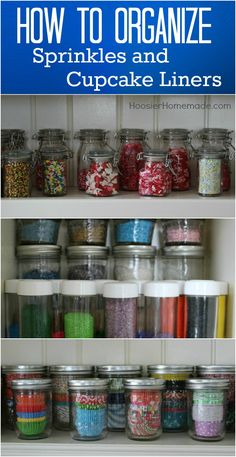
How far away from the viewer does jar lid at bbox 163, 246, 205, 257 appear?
2.38 meters

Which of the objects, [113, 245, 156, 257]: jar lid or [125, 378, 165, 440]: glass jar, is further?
[113, 245, 156, 257]: jar lid

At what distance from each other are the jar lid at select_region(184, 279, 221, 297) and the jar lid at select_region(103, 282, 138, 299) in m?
0.14

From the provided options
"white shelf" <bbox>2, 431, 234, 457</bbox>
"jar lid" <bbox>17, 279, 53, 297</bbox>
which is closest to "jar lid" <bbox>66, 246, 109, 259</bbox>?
"jar lid" <bbox>17, 279, 53, 297</bbox>

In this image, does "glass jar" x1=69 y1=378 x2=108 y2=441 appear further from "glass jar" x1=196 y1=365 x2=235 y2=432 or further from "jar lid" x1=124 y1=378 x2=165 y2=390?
"glass jar" x1=196 y1=365 x2=235 y2=432

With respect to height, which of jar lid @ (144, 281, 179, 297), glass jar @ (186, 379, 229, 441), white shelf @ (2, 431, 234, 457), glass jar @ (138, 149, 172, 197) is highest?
glass jar @ (138, 149, 172, 197)

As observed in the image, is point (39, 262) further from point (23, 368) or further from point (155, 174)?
point (155, 174)

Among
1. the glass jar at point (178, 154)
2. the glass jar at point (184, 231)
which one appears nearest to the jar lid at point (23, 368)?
the glass jar at point (184, 231)

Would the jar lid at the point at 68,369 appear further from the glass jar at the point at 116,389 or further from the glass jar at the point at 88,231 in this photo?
the glass jar at the point at 88,231

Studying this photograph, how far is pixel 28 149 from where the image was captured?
2.35 m

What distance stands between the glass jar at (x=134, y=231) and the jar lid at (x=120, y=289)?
0.13 m

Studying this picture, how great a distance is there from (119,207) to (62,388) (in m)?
0.49

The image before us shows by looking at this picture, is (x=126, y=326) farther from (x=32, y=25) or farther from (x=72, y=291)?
(x=32, y=25)

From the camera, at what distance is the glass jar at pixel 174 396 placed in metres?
2.36

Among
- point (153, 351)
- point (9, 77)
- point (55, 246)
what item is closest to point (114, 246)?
point (55, 246)
